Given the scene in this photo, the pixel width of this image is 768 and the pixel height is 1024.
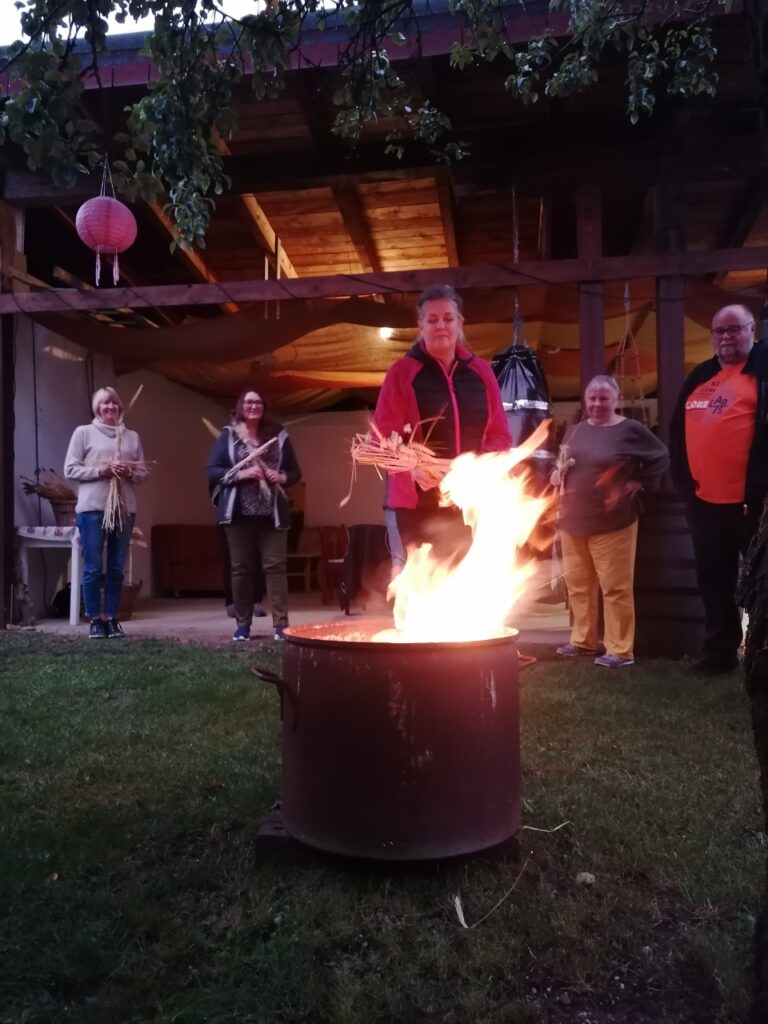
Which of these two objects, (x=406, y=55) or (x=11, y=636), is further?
(x=11, y=636)

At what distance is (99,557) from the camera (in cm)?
589

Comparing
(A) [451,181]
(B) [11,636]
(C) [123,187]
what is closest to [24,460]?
(B) [11,636]

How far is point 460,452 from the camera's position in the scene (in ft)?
10.6

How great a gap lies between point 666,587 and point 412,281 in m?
2.92

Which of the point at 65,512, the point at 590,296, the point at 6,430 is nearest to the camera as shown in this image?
the point at 590,296

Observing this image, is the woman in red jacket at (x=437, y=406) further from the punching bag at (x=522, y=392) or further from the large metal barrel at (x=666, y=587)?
the punching bag at (x=522, y=392)

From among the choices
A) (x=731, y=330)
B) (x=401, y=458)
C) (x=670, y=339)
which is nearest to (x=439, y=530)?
(x=401, y=458)

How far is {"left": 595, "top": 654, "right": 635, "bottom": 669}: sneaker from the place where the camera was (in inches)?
187

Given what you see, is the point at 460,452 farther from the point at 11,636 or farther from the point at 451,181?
the point at 11,636

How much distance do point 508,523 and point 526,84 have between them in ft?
6.41

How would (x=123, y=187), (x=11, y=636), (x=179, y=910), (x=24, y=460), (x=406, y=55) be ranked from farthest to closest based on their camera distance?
(x=24, y=460)
(x=11, y=636)
(x=406, y=55)
(x=123, y=187)
(x=179, y=910)

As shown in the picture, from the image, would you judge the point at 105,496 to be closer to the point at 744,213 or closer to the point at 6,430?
the point at 6,430

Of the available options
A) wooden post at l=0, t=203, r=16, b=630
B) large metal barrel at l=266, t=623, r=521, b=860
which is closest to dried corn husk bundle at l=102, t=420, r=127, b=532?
wooden post at l=0, t=203, r=16, b=630

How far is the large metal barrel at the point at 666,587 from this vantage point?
5027mm
